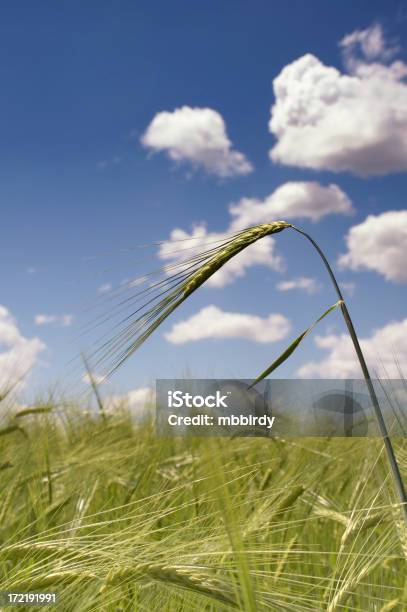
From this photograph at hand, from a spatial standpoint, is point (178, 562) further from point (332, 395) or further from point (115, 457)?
point (115, 457)

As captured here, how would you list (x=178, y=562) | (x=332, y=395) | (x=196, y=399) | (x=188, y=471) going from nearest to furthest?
1. (x=178, y=562)
2. (x=332, y=395)
3. (x=196, y=399)
4. (x=188, y=471)

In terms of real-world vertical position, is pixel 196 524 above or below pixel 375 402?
below

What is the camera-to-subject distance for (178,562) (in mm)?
1196

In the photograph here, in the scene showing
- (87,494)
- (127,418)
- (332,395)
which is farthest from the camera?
(127,418)

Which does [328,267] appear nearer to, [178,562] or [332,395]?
[178,562]

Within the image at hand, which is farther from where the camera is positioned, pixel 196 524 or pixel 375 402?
pixel 196 524

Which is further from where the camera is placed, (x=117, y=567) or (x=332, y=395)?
(x=332, y=395)

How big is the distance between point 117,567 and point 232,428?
105 cm

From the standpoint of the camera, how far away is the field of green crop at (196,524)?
3.83 feet

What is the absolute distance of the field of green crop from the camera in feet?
3.83

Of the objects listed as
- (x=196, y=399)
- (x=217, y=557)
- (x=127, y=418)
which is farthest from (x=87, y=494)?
(x=127, y=418)

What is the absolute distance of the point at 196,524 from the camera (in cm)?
171

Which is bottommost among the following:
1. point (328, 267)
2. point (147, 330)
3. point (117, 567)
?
point (117, 567)

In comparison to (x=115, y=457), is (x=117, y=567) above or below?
below
